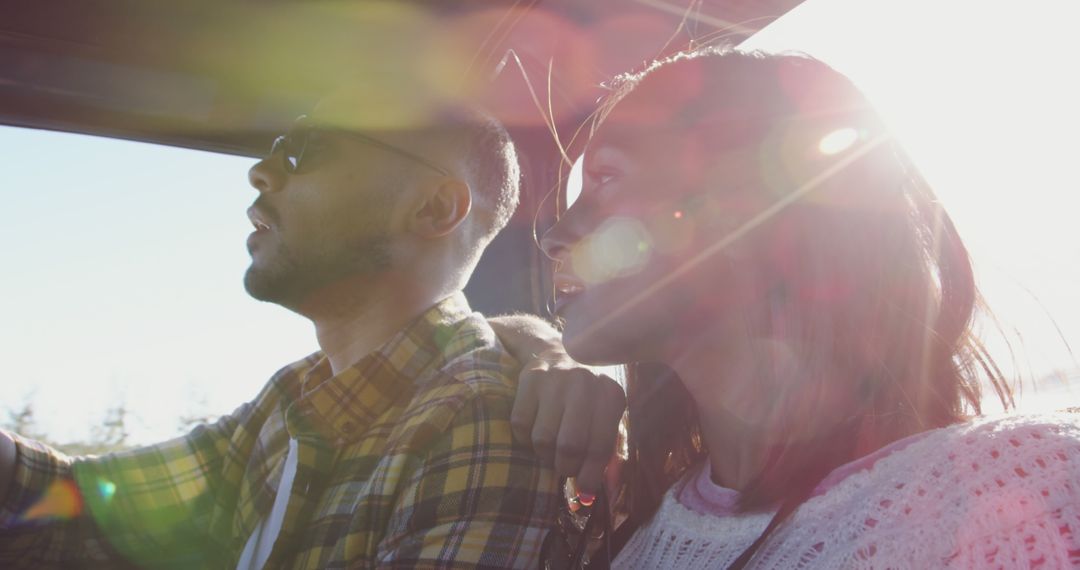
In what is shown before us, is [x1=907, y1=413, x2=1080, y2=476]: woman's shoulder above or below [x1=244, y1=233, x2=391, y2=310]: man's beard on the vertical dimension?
below

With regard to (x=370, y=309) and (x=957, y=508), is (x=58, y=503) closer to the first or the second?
(x=370, y=309)

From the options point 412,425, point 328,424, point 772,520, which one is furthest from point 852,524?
point 328,424

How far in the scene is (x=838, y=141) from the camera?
1.38 metres

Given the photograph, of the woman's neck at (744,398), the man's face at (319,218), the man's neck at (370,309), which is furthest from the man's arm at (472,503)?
the man's face at (319,218)

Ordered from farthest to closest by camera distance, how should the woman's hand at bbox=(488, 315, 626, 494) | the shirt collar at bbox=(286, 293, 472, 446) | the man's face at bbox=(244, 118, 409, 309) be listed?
the man's face at bbox=(244, 118, 409, 309) → the shirt collar at bbox=(286, 293, 472, 446) → the woman's hand at bbox=(488, 315, 626, 494)

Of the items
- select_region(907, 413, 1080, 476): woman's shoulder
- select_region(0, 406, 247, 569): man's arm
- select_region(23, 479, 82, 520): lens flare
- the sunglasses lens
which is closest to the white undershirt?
Answer: select_region(0, 406, 247, 569): man's arm

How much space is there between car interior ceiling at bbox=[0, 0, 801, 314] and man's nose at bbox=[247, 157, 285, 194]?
242 mm

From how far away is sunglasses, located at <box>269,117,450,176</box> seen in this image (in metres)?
2.15

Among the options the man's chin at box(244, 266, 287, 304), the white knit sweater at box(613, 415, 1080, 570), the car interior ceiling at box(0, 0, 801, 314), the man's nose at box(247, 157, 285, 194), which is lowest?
the white knit sweater at box(613, 415, 1080, 570)

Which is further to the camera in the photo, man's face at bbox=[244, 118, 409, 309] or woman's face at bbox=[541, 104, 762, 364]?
man's face at bbox=[244, 118, 409, 309]

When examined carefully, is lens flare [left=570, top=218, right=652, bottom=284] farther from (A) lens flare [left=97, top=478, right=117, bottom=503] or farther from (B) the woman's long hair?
(A) lens flare [left=97, top=478, right=117, bottom=503]

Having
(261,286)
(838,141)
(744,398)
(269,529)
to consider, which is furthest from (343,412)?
(838,141)

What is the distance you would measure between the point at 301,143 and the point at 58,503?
106 centimetres

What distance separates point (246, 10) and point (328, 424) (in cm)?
105
